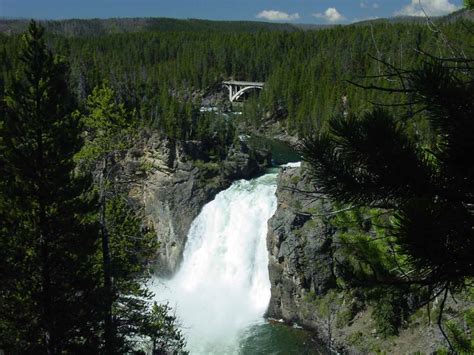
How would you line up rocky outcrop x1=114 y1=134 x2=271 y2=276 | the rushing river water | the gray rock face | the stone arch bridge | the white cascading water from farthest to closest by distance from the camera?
1. the stone arch bridge
2. rocky outcrop x1=114 y1=134 x2=271 y2=276
3. the white cascading water
4. the gray rock face
5. the rushing river water

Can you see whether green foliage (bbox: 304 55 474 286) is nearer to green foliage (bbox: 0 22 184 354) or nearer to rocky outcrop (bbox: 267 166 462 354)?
green foliage (bbox: 0 22 184 354)

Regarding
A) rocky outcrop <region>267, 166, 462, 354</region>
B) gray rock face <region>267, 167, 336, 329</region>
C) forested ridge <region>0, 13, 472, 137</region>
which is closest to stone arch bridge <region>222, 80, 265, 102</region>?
forested ridge <region>0, 13, 472, 137</region>

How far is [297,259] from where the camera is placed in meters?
26.7

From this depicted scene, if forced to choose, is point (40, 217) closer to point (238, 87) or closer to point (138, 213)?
point (138, 213)

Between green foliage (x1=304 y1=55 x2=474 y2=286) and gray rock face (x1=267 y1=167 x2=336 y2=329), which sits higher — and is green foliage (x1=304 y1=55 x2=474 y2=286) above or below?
above

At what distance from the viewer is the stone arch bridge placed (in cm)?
9700

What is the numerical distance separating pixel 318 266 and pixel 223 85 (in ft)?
278

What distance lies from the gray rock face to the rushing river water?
1252mm

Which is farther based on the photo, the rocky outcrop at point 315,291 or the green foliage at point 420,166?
the rocky outcrop at point 315,291

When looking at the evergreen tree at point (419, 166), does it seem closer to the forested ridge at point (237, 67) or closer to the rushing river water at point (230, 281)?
the rushing river water at point (230, 281)

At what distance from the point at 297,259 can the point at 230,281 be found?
693cm

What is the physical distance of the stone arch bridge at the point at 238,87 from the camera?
318 feet

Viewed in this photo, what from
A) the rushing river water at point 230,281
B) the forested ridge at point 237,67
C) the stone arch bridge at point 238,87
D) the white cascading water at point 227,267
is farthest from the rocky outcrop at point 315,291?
the stone arch bridge at point 238,87

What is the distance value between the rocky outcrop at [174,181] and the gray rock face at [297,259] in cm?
882
